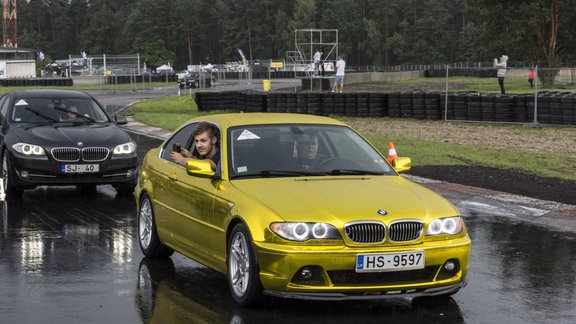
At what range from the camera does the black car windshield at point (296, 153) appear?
7.79 m

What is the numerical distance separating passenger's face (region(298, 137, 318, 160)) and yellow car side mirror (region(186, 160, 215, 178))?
2.49 ft

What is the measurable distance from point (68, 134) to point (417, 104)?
17134 millimetres

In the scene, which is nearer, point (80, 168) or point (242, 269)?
point (242, 269)

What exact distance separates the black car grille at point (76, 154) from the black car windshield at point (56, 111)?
1062 millimetres

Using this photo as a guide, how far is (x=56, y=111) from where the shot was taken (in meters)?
14.5

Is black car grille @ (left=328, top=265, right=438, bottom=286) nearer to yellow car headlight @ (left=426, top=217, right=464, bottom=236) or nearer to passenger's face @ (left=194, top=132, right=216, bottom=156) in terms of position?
yellow car headlight @ (left=426, top=217, right=464, bottom=236)

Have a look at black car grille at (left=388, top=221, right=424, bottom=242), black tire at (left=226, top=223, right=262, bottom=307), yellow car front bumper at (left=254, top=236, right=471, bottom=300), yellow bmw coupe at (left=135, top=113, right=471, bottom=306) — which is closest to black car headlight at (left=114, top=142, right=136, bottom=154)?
yellow bmw coupe at (left=135, top=113, right=471, bottom=306)

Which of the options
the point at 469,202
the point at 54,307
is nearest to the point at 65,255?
the point at 54,307

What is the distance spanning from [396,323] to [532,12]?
155ft

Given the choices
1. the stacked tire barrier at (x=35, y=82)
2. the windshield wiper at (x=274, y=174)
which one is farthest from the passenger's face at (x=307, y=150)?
the stacked tire barrier at (x=35, y=82)

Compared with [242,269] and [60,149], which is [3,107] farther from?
[242,269]

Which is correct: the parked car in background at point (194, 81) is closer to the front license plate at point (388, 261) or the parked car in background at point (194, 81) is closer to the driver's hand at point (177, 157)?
the driver's hand at point (177, 157)

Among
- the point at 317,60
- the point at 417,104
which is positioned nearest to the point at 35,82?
the point at 317,60

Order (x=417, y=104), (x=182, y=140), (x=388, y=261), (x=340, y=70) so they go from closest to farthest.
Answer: (x=388, y=261) < (x=182, y=140) < (x=417, y=104) < (x=340, y=70)
